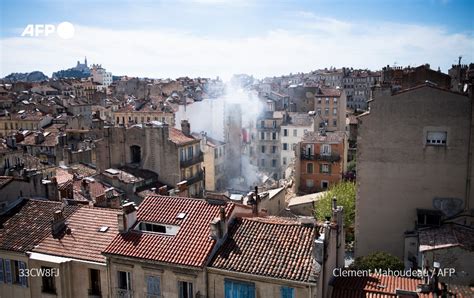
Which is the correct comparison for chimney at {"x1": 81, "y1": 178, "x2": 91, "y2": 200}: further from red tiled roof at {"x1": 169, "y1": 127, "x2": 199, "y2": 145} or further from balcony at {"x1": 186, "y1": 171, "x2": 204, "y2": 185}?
balcony at {"x1": 186, "y1": 171, "x2": 204, "y2": 185}

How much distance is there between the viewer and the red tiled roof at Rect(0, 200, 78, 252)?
68.3ft

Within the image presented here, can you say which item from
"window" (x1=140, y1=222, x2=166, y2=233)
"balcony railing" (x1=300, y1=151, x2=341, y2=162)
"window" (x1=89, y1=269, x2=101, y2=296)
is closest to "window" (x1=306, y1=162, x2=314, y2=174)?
"balcony railing" (x1=300, y1=151, x2=341, y2=162)

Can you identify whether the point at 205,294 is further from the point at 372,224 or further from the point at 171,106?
the point at 171,106

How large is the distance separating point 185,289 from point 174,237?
2137mm

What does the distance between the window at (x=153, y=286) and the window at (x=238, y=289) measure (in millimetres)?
2788

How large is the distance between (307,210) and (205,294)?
995 inches

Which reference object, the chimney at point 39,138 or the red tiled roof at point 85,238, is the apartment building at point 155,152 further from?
the chimney at point 39,138

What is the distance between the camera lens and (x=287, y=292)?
55.2 feet

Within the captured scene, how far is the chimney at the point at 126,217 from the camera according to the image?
1975cm

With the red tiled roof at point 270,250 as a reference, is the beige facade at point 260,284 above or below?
below

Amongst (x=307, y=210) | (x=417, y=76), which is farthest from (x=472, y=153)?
(x=417, y=76)

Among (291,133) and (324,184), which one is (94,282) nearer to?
(324,184)

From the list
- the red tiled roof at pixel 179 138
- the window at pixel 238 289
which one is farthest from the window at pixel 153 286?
the red tiled roof at pixel 179 138

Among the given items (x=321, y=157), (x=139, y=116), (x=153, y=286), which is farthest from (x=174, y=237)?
(x=139, y=116)
